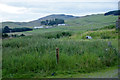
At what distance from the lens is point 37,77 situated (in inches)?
279

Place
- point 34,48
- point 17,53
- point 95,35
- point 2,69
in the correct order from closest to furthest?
1. point 2,69
2. point 17,53
3. point 34,48
4. point 95,35

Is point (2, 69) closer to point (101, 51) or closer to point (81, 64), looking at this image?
point (81, 64)

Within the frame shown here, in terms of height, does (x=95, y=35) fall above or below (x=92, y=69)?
above

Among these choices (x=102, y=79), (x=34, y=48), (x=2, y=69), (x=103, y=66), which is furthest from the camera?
(x=34, y=48)

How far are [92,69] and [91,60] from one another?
817 millimetres

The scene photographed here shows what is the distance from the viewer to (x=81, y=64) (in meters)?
8.48

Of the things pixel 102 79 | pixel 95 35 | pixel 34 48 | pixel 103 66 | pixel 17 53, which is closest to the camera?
pixel 102 79

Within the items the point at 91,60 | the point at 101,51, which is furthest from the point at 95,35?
the point at 91,60

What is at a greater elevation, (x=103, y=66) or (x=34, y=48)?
(x=34, y=48)

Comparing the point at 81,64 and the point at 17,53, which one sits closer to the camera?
the point at 81,64

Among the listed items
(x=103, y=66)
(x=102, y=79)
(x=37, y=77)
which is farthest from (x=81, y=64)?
(x=37, y=77)

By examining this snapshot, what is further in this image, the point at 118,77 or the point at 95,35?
the point at 95,35

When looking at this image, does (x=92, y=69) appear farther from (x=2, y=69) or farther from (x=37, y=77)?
(x=2, y=69)

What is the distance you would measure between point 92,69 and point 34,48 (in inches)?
167
